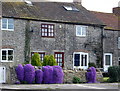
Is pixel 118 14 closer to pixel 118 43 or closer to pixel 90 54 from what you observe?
pixel 118 43

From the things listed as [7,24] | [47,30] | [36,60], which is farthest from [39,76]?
[47,30]

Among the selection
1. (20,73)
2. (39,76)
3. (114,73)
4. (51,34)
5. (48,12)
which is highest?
(48,12)

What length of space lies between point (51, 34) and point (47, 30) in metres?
0.62

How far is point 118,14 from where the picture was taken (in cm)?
4475

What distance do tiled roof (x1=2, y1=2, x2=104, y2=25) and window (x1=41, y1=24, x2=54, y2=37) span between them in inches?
28.8

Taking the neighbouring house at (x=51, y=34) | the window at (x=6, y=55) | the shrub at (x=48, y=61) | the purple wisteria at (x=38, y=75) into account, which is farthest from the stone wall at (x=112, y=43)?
the purple wisteria at (x=38, y=75)

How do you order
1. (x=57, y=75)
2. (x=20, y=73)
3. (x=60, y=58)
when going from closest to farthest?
(x=20, y=73), (x=57, y=75), (x=60, y=58)

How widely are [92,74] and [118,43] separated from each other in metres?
12.6

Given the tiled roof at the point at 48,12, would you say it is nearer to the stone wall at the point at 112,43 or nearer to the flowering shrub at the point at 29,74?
the stone wall at the point at 112,43

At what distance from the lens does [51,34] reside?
32750 mm

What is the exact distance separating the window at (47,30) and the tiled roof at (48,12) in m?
0.73

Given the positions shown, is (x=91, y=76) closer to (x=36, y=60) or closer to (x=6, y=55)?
(x=36, y=60)

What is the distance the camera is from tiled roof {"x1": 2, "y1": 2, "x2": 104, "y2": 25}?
31245mm

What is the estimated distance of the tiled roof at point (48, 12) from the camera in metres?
31.2
